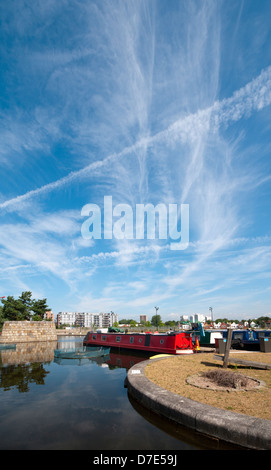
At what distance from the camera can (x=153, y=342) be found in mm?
22078

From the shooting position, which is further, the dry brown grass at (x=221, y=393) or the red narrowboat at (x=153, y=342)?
the red narrowboat at (x=153, y=342)

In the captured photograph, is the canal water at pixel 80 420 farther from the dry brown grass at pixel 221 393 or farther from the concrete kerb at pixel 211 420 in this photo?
the dry brown grass at pixel 221 393

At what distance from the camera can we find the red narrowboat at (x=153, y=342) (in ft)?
64.0

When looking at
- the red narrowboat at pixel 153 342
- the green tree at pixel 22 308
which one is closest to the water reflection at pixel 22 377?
the red narrowboat at pixel 153 342

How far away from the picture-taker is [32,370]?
53.9 ft

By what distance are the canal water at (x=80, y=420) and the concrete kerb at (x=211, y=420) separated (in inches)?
8.1

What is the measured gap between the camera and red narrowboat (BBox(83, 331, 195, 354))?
19.5 meters

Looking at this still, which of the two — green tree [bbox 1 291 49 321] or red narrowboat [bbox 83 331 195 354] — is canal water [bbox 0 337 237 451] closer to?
red narrowboat [bbox 83 331 195 354]

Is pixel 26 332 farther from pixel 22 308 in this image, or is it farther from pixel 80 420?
pixel 80 420

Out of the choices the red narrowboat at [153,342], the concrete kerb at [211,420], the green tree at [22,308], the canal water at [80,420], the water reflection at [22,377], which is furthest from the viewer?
the green tree at [22,308]

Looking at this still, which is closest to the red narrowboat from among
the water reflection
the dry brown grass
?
the dry brown grass

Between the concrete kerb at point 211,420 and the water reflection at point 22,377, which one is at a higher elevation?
the concrete kerb at point 211,420

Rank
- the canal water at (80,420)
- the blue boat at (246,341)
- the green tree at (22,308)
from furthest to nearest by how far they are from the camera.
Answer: the green tree at (22,308)
the blue boat at (246,341)
the canal water at (80,420)

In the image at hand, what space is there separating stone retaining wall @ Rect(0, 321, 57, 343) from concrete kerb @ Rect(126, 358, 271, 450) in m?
39.3
